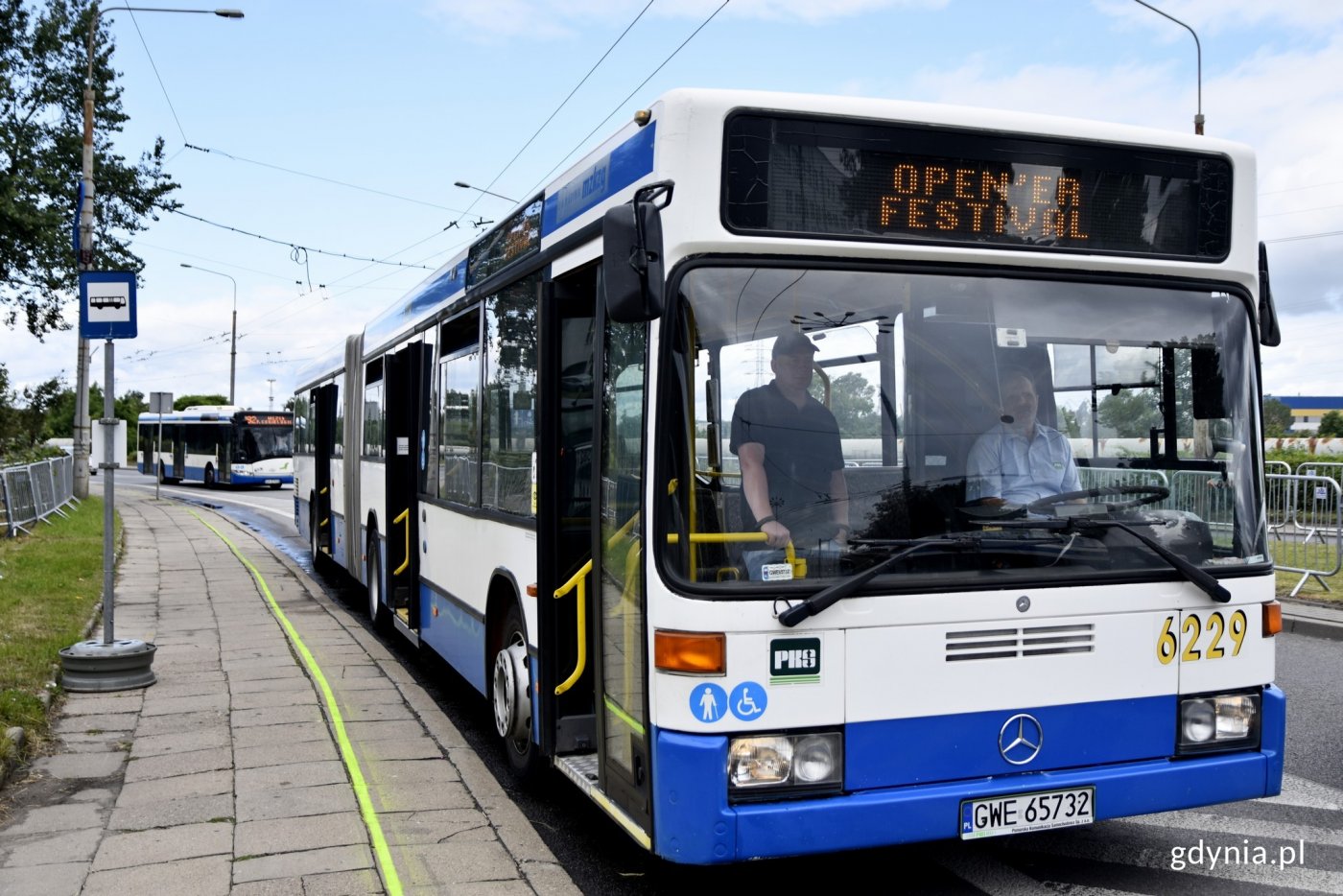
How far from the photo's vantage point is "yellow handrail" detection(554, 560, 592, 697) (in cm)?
504

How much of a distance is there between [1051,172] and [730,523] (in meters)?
1.74

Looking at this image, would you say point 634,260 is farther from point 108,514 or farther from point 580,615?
point 108,514

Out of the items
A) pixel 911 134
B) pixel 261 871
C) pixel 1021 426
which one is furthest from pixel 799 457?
pixel 261 871

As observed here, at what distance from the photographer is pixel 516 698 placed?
6.00 m

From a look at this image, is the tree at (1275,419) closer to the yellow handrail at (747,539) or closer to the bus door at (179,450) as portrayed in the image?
the yellow handrail at (747,539)

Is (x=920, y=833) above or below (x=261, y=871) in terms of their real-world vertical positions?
above

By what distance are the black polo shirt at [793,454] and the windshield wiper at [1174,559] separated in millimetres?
893

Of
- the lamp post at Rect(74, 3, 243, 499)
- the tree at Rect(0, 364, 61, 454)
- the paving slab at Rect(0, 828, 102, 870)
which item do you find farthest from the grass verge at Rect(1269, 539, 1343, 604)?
the tree at Rect(0, 364, 61, 454)

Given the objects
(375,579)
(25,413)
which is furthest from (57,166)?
(375,579)

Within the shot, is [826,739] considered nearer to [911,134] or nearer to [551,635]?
[551,635]

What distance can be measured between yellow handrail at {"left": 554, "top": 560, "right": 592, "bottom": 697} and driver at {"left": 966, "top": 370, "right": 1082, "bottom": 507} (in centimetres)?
168

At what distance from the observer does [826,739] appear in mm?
3955

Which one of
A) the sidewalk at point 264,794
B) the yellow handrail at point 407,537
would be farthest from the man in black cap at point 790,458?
the yellow handrail at point 407,537

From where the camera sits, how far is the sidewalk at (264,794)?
16.1ft
